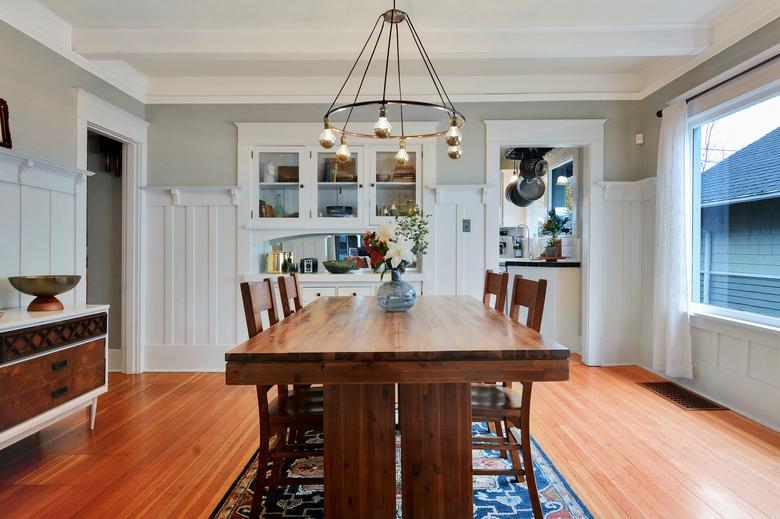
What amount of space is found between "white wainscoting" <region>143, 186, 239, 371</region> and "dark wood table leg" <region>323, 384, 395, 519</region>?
2856mm

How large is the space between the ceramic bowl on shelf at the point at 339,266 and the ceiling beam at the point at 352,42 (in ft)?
5.78

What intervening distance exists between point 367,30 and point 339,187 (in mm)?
1414

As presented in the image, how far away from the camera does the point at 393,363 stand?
1.33 m

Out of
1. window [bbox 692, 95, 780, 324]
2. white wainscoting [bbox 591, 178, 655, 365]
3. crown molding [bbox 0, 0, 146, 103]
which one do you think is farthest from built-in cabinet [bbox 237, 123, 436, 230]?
window [bbox 692, 95, 780, 324]

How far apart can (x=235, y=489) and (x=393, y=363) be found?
4.15 feet

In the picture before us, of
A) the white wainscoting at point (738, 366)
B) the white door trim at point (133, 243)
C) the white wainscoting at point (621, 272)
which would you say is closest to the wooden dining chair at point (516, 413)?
the white wainscoting at point (738, 366)

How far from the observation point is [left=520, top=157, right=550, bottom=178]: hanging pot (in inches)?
239

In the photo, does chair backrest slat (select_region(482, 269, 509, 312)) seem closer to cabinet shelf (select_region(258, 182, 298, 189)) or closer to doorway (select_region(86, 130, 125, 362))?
cabinet shelf (select_region(258, 182, 298, 189))

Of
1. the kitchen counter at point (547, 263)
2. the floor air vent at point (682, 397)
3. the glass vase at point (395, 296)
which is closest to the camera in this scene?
the glass vase at point (395, 296)

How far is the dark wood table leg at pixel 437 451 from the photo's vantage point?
1.55 m

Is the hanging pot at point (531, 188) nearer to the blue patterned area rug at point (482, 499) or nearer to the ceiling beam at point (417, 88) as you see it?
the ceiling beam at point (417, 88)

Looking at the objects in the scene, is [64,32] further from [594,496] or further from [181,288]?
[594,496]

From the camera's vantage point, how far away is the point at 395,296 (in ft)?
7.15

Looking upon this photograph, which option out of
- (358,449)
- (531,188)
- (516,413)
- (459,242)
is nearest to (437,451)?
(358,449)
